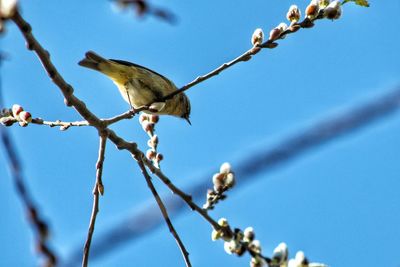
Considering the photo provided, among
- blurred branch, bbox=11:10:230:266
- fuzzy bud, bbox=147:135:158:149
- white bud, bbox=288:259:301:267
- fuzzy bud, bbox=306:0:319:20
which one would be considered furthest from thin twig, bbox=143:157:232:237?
fuzzy bud, bbox=306:0:319:20

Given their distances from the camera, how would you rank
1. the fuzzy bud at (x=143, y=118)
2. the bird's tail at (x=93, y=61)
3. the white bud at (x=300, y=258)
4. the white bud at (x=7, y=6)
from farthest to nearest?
the bird's tail at (x=93, y=61) < the fuzzy bud at (x=143, y=118) < the white bud at (x=300, y=258) < the white bud at (x=7, y=6)

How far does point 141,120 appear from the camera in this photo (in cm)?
489

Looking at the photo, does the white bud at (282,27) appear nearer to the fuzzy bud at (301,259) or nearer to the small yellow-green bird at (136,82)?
the fuzzy bud at (301,259)

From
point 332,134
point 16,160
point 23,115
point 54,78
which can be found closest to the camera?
point 16,160

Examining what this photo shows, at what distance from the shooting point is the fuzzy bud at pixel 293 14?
3.79 meters

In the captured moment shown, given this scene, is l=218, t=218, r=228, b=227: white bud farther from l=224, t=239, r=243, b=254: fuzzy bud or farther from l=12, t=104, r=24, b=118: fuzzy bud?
l=12, t=104, r=24, b=118: fuzzy bud

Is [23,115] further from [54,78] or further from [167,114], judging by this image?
[167,114]

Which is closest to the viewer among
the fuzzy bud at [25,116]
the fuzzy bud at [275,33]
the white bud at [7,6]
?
the white bud at [7,6]

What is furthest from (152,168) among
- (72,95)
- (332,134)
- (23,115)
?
(332,134)

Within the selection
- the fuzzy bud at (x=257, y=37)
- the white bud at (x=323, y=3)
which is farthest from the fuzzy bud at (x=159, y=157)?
the white bud at (x=323, y=3)

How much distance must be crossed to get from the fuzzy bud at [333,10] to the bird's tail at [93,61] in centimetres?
243

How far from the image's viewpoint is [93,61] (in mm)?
5676

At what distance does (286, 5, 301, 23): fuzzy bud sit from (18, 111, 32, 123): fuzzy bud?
198 cm

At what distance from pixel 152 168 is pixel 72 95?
27.7 inches
